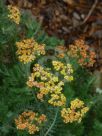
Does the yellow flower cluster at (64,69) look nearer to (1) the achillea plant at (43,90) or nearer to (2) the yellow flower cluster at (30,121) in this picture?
(1) the achillea plant at (43,90)

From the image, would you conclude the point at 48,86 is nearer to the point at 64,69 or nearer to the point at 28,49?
the point at 64,69

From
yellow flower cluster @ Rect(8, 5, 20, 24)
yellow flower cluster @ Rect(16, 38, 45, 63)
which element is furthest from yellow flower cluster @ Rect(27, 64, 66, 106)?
yellow flower cluster @ Rect(8, 5, 20, 24)

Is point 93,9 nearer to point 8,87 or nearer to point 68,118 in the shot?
point 8,87

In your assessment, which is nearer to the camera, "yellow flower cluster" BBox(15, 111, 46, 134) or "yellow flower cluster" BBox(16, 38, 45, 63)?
"yellow flower cluster" BBox(15, 111, 46, 134)

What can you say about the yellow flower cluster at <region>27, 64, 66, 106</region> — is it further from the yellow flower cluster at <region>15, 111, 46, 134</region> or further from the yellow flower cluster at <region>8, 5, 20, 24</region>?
the yellow flower cluster at <region>8, 5, 20, 24</region>

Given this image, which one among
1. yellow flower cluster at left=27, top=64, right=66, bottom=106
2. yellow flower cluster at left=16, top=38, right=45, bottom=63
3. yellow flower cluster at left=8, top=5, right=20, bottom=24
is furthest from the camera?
yellow flower cluster at left=8, top=5, right=20, bottom=24

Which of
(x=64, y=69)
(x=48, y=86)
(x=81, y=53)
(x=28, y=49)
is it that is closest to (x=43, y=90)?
(x=48, y=86)

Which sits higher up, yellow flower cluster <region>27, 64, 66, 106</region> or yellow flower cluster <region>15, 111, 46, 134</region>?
yellow flower cluster <region>27, 64, 66, 106</region>

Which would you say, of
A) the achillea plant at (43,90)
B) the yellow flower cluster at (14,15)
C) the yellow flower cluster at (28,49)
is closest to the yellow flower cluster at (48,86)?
the achillea plant at (43,90)
